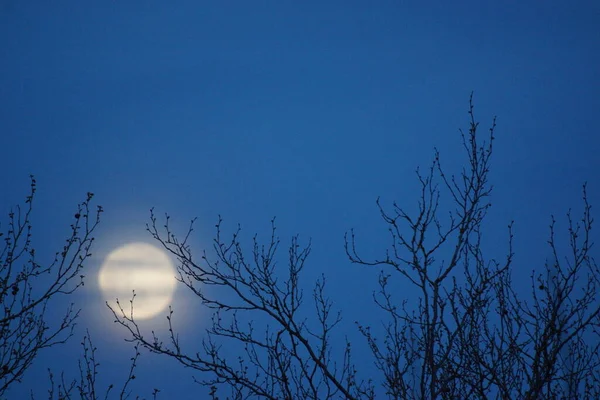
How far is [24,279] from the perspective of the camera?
5633 millimetres

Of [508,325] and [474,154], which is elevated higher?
[474,154]

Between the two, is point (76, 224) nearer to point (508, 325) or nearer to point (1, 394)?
point (1, 394)

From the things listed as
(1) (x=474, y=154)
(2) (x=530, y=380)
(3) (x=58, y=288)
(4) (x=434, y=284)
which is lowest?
(2) (x=530, y=380)

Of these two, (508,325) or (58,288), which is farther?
(58,288)

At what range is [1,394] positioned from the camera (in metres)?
5.61

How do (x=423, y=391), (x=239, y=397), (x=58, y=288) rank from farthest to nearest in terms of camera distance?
(x=239, y=397) < (x=58, y=288) < (x=423, y=391)

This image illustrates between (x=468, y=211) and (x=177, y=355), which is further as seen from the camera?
(x=468, y=211)

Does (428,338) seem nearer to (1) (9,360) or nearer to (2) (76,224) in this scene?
(2) (76,224)

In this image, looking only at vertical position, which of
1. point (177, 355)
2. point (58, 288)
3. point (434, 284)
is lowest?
point (177, 355)

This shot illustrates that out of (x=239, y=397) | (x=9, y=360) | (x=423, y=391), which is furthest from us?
(x=239, y=397)

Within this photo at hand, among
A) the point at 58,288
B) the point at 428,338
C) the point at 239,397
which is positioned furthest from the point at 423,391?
the point at 58,288

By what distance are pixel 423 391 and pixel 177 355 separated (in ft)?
7.46

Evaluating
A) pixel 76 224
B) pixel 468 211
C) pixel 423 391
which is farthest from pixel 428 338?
pixel 76 224

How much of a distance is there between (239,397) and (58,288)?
3.01 metres
